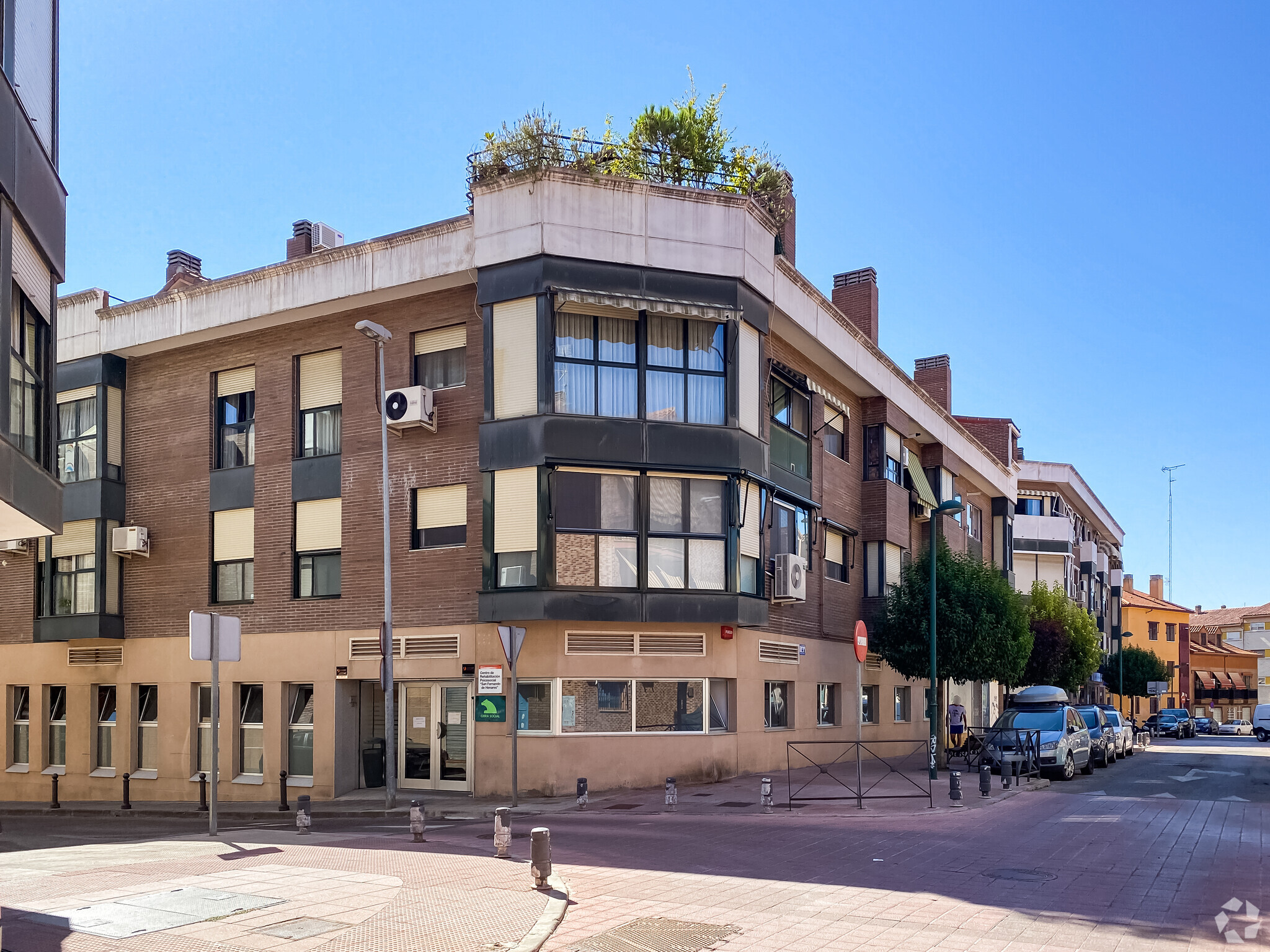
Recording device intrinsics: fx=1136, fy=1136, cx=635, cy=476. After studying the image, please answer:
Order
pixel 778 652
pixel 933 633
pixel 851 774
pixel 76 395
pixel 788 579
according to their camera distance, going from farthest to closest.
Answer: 1. pixel 76 395
2. pixel 778 652
3. pixel 788 579
4. pixel 933 633
5. pixel 851 774

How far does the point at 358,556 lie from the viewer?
938 inches

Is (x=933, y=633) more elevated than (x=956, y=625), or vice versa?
(x=933, y=633)

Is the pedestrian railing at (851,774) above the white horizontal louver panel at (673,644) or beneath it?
Result: beneath

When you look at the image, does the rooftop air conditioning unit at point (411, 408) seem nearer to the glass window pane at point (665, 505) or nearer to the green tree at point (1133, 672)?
the glass window pane at point (665, 505)

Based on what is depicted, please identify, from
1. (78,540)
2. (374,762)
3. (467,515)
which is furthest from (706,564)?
(78,540)

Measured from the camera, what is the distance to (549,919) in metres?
9.24

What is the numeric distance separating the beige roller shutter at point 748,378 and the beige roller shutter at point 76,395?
1594 cm

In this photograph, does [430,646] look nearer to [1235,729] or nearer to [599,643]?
[599,643]

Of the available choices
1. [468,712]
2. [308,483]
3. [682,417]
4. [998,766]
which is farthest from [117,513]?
[998,766]

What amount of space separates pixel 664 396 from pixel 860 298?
1451 centimetres

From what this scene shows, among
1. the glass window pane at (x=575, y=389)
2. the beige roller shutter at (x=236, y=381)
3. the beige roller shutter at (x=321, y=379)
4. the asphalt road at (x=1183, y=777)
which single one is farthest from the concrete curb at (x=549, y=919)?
the beige roller shutter at (x=236, y=381)

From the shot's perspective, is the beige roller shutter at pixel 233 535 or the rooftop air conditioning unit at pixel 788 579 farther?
the beige roller shutter at pixel 233 535

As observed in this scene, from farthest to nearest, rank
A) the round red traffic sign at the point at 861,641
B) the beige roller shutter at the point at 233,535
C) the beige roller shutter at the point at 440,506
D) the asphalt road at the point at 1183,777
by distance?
the beige roller shutter at the point at 233,535, the beige roller shutter at the point at 440,506, the asphalt road at the point at 1183,777, the round red traffic sign at the point at 861,641

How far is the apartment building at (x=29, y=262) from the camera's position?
1130cm
